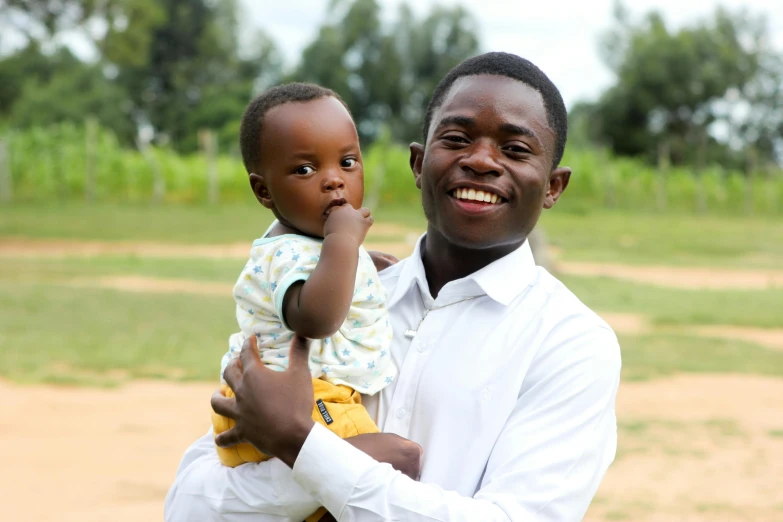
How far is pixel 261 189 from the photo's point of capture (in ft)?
7.35

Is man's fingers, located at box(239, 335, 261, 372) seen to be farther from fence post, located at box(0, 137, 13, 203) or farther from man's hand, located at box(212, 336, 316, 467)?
fence post, located at box(0, 137, 13, 203)

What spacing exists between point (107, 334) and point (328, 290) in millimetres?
8982

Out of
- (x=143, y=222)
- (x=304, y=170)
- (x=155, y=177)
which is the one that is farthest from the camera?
(x=155, y=177)

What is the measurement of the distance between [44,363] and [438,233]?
774 cm

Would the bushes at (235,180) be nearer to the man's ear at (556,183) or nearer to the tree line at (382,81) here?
the tree line at (382,81)

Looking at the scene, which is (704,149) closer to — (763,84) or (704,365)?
(763,84)

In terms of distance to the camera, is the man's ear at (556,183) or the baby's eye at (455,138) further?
the man's ear at (556,183)

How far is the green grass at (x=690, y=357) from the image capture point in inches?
375

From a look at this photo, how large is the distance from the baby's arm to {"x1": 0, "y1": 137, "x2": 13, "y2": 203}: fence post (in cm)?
2308

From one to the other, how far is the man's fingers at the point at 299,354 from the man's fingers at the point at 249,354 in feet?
0.21

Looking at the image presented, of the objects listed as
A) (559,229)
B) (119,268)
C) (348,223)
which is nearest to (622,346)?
(119,268)

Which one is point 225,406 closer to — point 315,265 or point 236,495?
point 236,495

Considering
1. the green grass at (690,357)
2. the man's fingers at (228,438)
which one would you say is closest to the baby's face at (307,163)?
the man's fingers at (228,438)

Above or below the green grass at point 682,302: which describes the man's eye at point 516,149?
above
